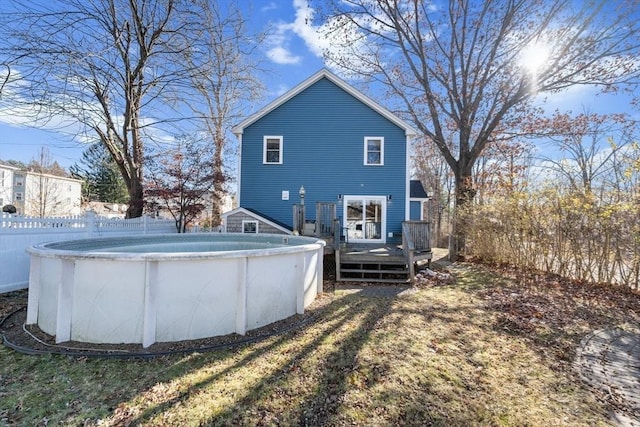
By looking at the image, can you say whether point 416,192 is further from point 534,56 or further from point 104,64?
point 104,64

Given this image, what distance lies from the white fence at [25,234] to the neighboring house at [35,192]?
2102 cm

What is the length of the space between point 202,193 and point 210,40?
19.4ft

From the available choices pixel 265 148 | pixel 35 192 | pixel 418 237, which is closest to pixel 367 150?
pixel 265 148

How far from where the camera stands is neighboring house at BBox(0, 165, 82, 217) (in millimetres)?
24781

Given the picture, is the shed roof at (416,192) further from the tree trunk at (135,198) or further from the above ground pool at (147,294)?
the tree trunk at (135,198)

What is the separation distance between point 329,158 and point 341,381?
32.8 feet

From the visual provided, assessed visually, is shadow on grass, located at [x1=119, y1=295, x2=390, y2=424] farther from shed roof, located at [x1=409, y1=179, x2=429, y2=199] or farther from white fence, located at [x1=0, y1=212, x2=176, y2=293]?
shed roof, located at [x1=409, y1=179, x2=429, y2=199]

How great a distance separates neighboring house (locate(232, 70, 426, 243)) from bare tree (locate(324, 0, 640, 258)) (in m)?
2.16

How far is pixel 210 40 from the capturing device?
10484mm

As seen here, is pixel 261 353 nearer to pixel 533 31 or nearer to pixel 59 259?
pixel 59 259

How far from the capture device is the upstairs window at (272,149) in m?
12.2

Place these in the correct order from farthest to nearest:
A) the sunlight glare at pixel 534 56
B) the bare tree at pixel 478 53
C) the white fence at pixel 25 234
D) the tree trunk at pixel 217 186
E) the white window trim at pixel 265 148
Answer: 1. the tree trunk at pixel 217 186
2. the white window trim at pixel 265 148
3. the sunlight glare at pixel 534 56
4. the bare tree at pixel 478 53
5. the white fence at pixel 25 234

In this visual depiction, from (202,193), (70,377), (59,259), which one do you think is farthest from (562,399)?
(202,193)

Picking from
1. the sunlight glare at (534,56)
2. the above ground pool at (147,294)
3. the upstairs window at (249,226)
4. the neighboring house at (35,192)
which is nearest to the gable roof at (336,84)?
the upstairs window at (249,226)
